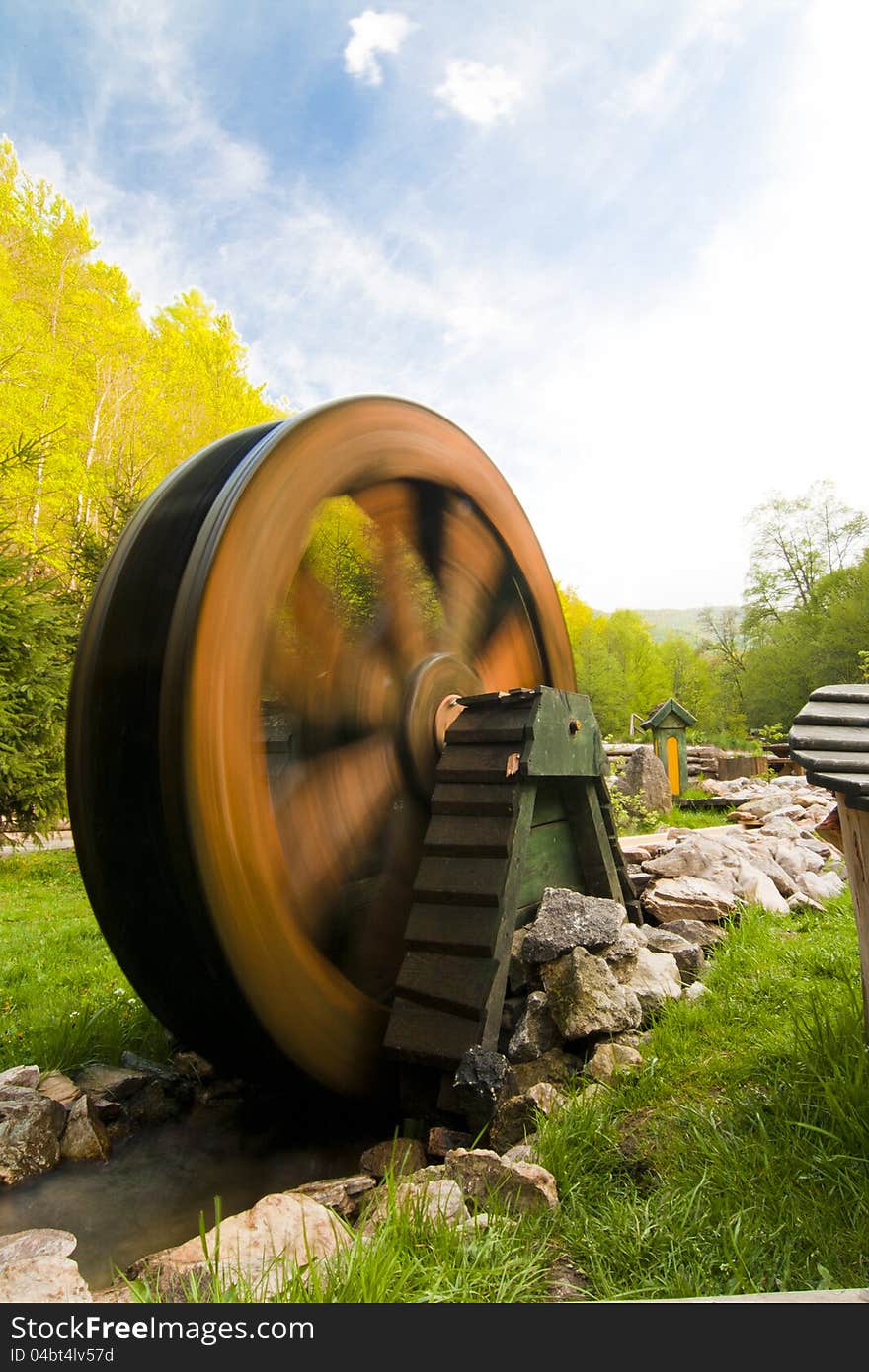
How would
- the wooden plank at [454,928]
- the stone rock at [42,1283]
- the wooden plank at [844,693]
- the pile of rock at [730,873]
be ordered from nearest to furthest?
the stone rock at [42,1283] → the wooden plank at [844,693] → the wooden plank at [454,928] → the pile of rock at [730,873]

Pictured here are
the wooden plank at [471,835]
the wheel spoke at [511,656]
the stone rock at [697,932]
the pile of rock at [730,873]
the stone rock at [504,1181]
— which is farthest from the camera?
the pile of rock at [730,873]

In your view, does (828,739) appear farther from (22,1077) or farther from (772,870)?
(772,870)

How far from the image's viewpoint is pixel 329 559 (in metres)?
2.88

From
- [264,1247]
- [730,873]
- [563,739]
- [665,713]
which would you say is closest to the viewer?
[264,1247]

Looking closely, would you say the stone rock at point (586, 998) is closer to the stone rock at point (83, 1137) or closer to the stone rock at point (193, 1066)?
the stone rock at point (193, 1066)

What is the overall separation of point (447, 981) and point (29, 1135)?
1157 mm

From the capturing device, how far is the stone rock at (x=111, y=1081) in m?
2.54

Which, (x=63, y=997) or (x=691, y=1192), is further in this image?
(x=63, y=997)

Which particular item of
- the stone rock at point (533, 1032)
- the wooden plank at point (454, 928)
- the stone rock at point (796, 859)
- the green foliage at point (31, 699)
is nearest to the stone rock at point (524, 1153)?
the stone rock at point (533, 1032)

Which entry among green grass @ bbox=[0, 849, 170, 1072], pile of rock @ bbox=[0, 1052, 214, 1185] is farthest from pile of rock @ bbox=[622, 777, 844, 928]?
green grass @ bbox=[0, 849, 170, 1072]

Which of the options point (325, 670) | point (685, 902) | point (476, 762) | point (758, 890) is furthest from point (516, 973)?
point (758, 890)

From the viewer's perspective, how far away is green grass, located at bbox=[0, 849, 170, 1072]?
2.92m

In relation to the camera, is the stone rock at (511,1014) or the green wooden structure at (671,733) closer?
the stone rock at (511,1014)

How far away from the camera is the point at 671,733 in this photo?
11.4m
